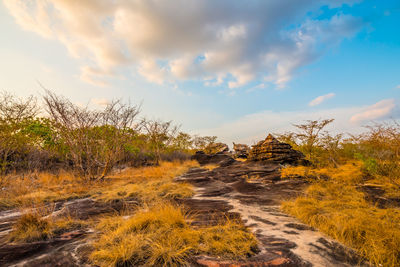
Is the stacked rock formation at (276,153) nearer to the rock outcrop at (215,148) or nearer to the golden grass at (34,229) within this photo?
the golden grass at (34,229)

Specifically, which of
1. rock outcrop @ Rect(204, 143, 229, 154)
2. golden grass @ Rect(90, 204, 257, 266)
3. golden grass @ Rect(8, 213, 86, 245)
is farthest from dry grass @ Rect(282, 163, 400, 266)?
rock outcrop @ Rect(204, 143, 229, 154)

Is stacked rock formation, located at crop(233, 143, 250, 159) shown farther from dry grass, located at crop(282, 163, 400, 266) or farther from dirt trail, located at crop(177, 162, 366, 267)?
dry grass, located at crop(282, 163, 400, 266)

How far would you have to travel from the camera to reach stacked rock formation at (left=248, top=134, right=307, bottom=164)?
42.1 feet

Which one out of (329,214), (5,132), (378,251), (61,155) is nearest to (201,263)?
(378,251)

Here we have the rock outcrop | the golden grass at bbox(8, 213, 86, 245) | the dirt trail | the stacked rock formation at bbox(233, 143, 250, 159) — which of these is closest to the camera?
the dirt trail

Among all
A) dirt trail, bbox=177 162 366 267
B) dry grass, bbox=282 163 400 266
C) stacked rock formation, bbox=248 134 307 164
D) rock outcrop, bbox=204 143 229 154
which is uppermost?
rock outcrop, bbox=204 143 229 154

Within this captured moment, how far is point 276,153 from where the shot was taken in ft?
43.8

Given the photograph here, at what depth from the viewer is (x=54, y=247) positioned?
2799 mm

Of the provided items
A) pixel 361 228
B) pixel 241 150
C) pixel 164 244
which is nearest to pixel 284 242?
pixel 361 228

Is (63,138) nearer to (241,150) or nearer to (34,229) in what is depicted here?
(34,229)

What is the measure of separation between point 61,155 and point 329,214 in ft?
54.3

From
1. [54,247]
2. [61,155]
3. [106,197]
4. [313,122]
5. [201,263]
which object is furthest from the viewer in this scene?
[61,155]

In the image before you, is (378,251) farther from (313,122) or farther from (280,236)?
(313,122)

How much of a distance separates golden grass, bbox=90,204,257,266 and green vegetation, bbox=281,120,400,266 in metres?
1.54
